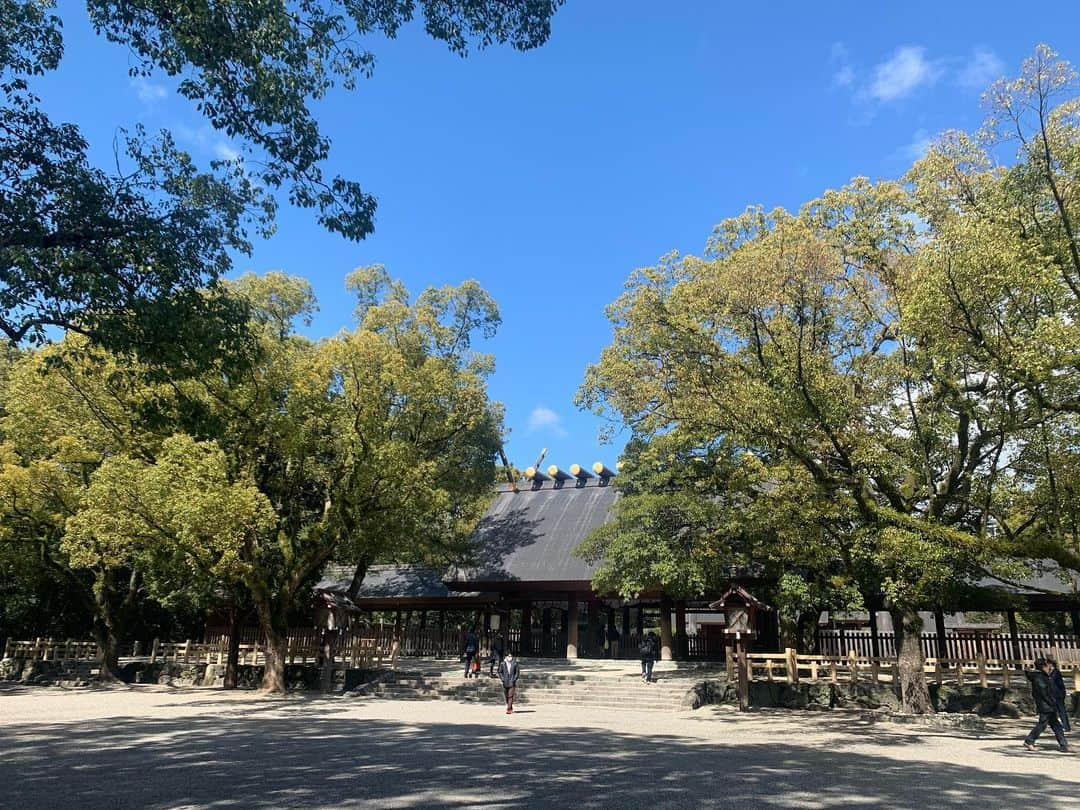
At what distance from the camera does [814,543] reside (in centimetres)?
1539

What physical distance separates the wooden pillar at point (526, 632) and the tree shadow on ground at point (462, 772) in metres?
14.3

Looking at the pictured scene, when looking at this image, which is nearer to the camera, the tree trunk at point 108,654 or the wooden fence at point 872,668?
the wooden fence at point 872,668

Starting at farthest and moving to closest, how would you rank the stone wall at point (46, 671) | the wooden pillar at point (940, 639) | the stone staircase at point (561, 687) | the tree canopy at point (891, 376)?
the stone wall at point (46, 671) → the wooden pillar at point (940, 639) → the stone staircase at point (561, 687) → the tree canopy at point (891, 376)

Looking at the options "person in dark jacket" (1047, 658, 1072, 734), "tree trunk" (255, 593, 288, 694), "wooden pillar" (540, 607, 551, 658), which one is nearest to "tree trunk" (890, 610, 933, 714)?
"person in dark jacket" (1047, 658, 1072, 734)

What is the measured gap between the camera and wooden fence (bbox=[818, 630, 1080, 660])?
1802 cm

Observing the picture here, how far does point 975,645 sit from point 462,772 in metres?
15.9

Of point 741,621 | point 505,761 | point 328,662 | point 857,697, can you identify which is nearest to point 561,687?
point 741,621

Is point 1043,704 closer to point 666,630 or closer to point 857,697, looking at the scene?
point 857,697

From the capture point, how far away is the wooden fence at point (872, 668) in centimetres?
1681

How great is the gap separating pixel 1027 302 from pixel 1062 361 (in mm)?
1719

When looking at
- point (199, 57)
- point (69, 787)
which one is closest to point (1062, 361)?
point (199, 57)

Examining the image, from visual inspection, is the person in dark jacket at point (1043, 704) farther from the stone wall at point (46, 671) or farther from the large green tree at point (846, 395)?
the stone wall at point (46, 671)

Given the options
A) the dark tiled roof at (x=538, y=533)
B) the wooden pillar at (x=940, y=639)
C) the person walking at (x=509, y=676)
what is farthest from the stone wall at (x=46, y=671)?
the wooden pillar at (x=940, y=639)

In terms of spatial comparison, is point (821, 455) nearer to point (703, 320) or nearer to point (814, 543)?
point (814, 543)
